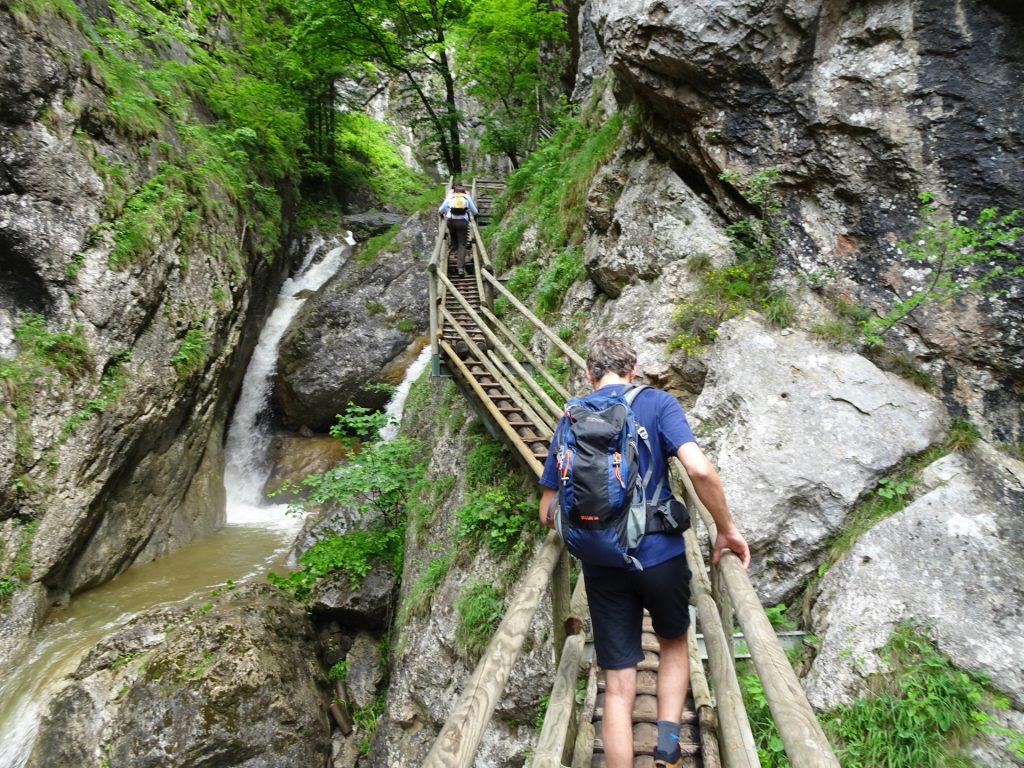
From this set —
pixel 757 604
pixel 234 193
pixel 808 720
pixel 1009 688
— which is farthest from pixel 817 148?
pixel 234 193

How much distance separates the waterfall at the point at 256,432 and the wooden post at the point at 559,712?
10.4 metres

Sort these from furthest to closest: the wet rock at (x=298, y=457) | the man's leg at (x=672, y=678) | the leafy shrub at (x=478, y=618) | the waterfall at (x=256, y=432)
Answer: the wet rock at (x=298, y=457) < the waterfall at (x=256, y=432) < the leafy shrub at (x=478, y=618) < the man's leg at (x=672, y=678)

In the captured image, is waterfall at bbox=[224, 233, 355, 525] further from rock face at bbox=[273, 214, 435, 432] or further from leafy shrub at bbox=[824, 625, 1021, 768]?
leafy shrub at bbox=[824, 625, 1021, 768]

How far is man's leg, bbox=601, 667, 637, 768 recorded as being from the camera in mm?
2186

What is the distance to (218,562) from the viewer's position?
9.60 metres

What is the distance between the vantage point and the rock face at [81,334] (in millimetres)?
7180

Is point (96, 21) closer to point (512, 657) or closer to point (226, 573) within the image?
point (226, 573)

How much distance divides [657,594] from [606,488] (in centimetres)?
55

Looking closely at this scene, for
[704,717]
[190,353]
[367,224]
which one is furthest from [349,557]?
[367,224]

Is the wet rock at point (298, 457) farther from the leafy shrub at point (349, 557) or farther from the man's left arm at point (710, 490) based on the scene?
the man's left arm at point (710, 490)

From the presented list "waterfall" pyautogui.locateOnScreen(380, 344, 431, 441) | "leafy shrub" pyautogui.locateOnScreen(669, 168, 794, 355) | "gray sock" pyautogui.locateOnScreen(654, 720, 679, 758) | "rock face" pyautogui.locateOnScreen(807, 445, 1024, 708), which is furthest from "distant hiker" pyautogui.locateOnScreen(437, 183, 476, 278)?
"gray sock" pyautogui.locateOnScreen(654, 720, 679, 758)

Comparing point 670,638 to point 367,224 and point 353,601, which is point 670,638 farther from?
point 367,224

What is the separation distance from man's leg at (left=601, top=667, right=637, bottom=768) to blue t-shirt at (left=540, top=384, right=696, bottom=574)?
470 millimetres

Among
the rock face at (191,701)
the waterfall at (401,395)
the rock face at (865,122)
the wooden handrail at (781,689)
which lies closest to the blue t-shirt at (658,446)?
the wooden handrail at (781,689)
